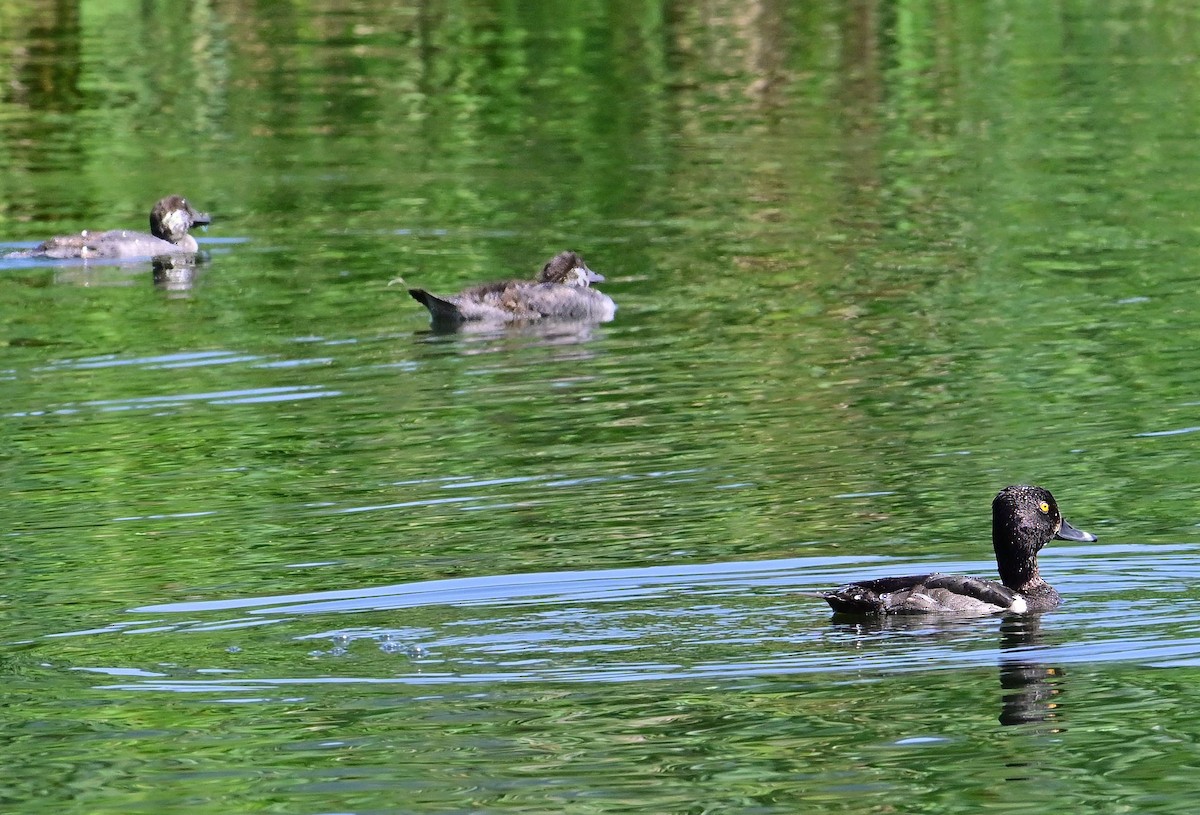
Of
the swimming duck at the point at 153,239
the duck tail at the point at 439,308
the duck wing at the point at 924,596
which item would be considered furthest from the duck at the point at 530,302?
the duck wing at the point at 924,596

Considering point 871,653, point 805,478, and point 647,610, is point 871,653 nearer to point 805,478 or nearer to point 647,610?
point 647,610

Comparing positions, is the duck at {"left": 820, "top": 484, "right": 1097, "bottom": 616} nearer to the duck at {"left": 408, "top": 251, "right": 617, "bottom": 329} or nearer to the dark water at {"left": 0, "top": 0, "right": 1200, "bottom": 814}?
the dark water at {"left": 0, "top": 0, "right": 1200, "bottom": 814}

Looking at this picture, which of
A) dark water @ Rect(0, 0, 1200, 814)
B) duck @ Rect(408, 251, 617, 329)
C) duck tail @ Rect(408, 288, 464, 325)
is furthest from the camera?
duck @ Rect(408, 251, 617, 329)

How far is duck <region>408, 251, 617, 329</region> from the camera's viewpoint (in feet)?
67.3

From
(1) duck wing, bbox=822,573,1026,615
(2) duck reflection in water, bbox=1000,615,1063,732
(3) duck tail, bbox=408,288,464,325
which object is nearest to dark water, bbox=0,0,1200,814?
(2) duck reflection in water, bbox=1000,615,1063,732

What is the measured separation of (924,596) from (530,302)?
1019 centimetres

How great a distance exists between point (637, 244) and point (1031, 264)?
4052mm

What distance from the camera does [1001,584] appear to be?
11.4 metres

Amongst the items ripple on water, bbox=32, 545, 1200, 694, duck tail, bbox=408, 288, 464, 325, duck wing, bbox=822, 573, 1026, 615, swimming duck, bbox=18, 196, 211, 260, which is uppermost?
swimming duck, bbox=18, 196, 211, 260

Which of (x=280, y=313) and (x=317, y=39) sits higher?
(x=317, y=39)

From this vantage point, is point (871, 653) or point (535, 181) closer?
point (871, 653)

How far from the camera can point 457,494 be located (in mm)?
14164

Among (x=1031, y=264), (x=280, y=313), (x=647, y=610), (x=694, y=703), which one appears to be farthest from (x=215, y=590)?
(x=1031, y=264)

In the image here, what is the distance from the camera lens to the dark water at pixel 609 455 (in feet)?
31.4
